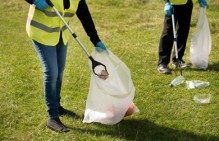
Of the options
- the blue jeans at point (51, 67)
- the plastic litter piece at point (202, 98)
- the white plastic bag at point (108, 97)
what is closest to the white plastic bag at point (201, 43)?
the plastic litter piece at point (202, 98)

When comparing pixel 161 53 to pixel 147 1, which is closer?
pixel 161 53

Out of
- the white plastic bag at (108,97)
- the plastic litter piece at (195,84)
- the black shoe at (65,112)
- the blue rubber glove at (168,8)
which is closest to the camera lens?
the white plastic bag at (108,97)

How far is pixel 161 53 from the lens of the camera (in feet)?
19.0

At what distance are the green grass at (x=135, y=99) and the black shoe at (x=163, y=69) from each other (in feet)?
0.34

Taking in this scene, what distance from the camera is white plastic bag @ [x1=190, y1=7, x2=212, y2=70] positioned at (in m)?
5.71

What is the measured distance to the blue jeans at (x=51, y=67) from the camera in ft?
11.4

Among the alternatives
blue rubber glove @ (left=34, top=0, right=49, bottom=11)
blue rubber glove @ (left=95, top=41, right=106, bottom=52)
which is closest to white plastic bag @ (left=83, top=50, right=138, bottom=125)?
blue rubber glove @ (left=95, top=41, right=106, bottom=52)

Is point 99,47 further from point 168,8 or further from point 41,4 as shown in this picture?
point 168,8

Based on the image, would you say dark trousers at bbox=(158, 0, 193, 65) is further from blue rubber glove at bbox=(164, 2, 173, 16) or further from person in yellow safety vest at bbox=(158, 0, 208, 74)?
blue rubber glove at bbox=(164, 2, 173, 16)

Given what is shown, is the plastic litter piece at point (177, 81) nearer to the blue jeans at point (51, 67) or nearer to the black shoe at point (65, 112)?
the black shoe at point (65, 112)

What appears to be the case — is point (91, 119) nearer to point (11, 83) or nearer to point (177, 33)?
point (11, 83)

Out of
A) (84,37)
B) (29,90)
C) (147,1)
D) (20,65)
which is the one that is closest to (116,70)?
(29,90)

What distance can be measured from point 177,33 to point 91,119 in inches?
107

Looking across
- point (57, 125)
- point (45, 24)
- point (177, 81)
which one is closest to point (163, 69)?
point (177, 81)
